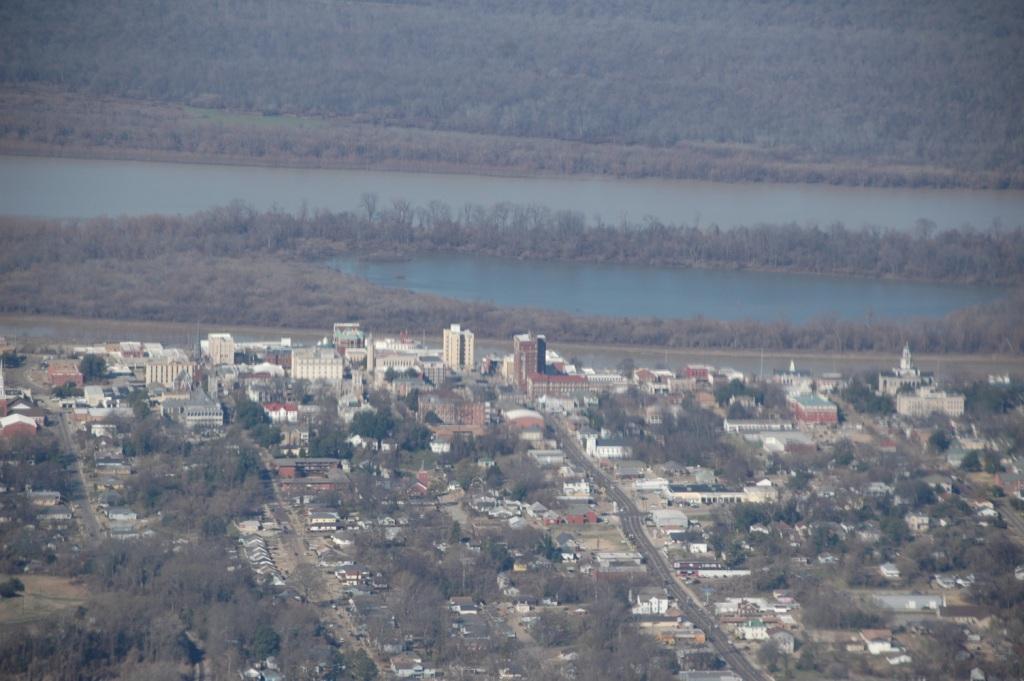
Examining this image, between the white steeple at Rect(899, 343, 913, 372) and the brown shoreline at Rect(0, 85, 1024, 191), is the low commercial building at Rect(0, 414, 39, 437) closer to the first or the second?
the white steeple at Rect(899, 343, 913, 372)

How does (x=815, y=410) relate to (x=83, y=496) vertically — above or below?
above

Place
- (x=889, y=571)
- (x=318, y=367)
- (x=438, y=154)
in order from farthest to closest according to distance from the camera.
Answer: (x=438, y=154) → (x=318, y=367) → (x=889, y=571)

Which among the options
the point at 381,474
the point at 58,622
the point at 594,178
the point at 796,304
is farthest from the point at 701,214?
the point at 58,622

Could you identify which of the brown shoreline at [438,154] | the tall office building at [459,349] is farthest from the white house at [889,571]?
the brown shoreline at [438,154]

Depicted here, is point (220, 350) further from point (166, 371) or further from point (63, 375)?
point (63, 375)

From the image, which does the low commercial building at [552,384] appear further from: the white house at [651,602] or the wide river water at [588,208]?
the white house at [651,602]

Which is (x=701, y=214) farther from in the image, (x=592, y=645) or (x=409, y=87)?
(x=592, y=645)

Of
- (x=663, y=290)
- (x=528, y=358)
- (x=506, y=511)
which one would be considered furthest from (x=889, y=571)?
(x=663, y=290)
